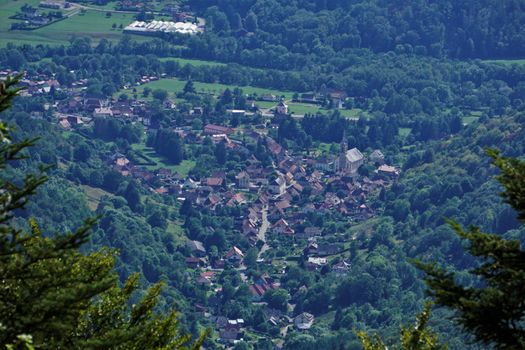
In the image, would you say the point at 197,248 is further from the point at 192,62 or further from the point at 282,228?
the point at 192,62

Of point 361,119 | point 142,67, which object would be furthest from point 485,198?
point 142,67

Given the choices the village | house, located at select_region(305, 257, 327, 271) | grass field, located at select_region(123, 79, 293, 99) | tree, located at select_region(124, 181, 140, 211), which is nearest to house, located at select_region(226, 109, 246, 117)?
the village

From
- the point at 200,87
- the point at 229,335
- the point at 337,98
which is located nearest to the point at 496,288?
the point at 229,335

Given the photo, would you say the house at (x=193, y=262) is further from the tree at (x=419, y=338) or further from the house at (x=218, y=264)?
the tree at (x=419, y=338)

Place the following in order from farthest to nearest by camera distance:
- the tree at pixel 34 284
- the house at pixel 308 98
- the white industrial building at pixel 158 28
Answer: the white industrial building at pixel 158 28
the house at pixel 308 98
the tree at pixel 34 284

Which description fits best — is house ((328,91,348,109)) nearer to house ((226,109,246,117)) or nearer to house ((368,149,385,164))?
house ((226,109,246,117))

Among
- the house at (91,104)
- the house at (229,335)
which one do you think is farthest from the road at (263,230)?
the house at (91,104)
